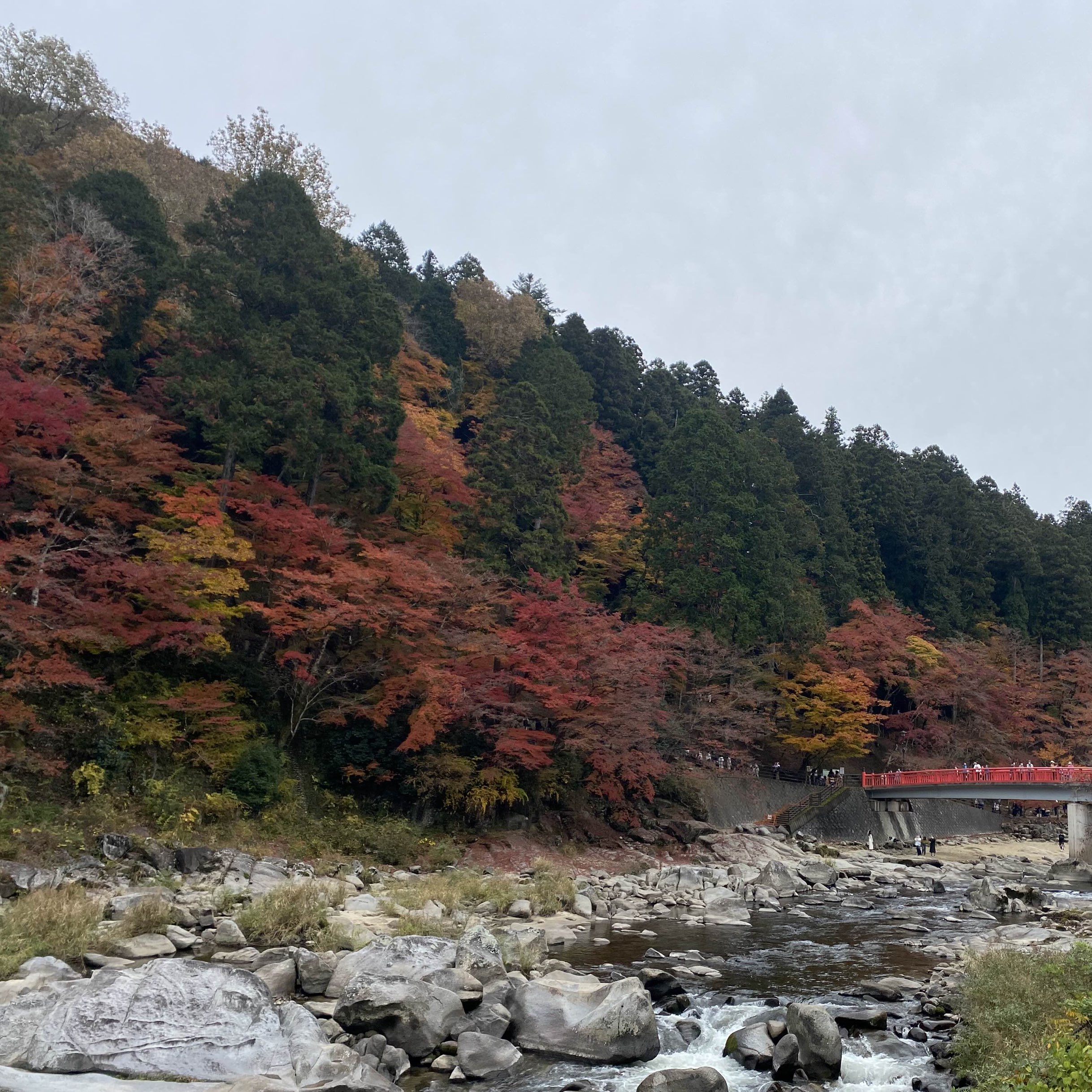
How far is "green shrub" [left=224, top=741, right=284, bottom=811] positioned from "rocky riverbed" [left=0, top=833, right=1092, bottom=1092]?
283 cm

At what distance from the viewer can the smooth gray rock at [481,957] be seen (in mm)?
11484

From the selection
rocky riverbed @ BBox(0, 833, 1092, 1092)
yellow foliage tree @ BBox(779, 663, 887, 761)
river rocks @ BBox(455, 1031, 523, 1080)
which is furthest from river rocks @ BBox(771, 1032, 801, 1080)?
yellow foliage tree @ BBox(779, 663, 887, 761)

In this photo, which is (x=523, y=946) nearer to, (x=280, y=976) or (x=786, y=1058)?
(x=280, y=976)

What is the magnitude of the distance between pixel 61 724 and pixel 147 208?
18296 mm

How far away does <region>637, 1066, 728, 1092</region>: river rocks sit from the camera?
862 cm

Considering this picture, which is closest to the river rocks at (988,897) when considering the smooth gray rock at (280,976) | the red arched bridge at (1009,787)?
the red arched bridge at (1009,787)

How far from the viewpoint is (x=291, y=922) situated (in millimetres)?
13336

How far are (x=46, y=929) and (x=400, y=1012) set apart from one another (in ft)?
17.5

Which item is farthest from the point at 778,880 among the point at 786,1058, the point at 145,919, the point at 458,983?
the point at 145,919

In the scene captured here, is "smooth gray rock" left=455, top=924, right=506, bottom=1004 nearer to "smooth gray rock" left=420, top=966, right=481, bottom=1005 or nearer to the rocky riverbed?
the rocky riverbed

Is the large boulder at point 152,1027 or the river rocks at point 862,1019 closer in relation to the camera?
the large boulder at point 152,1027

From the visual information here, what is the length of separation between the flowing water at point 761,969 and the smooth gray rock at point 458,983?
115 cm

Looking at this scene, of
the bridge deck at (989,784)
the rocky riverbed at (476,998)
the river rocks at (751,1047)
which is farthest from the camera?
the bridge deck at (989,784)

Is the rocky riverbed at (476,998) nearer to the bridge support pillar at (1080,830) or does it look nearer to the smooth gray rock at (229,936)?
the smooth gray rock at (229,936)
